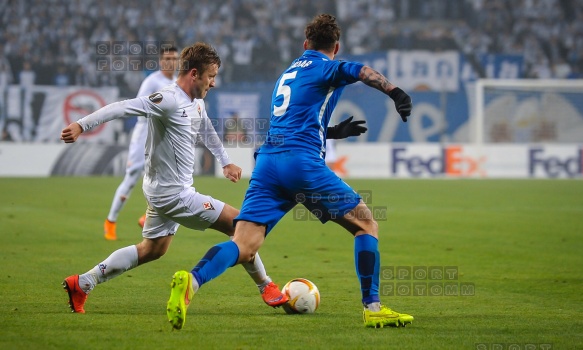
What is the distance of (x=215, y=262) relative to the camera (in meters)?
5.88

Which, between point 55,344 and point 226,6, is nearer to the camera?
point 55,344

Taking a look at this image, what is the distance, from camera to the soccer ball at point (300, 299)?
6.82 m

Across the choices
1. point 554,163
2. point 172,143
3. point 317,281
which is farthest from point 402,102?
point 554,163

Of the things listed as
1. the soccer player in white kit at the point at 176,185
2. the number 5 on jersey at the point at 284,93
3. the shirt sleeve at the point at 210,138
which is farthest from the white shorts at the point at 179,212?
the number 5 on jersey at the point at 284,93

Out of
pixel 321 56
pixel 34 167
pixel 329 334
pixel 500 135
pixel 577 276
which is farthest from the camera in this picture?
pixel 500 135

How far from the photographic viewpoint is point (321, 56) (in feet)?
20.9

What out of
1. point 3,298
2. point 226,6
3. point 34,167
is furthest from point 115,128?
point 3,298

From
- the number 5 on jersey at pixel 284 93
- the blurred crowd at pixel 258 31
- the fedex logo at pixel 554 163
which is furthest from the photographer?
the blurred crowd at pixel 258 31

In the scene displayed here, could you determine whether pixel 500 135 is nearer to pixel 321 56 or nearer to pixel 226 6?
pixel 226 6

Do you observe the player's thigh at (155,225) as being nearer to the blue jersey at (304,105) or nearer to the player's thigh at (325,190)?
the blue jersey at (304,105)

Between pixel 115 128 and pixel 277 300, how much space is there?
65.4ft

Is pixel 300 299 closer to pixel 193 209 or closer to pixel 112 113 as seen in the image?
pixel 193 209

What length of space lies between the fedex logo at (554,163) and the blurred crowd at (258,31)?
6.12 metres

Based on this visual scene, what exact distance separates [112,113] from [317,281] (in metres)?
3.34
